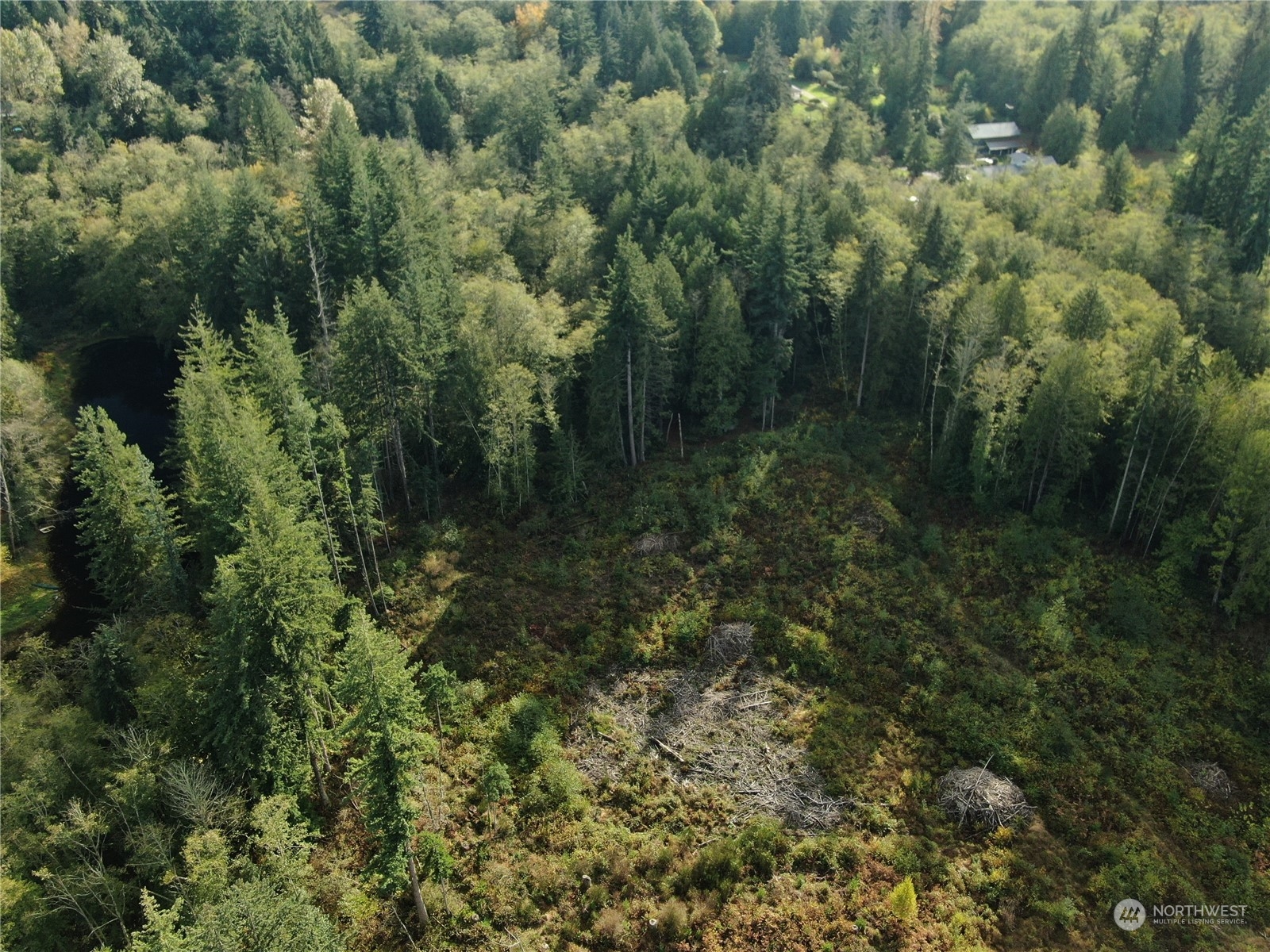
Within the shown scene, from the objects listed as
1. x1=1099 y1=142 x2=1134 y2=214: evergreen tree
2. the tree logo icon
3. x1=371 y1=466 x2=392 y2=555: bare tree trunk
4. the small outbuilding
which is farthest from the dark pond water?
the small outbuilding

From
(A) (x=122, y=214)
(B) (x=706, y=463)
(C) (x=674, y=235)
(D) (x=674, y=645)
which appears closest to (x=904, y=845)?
(D) (x=674, y=645)

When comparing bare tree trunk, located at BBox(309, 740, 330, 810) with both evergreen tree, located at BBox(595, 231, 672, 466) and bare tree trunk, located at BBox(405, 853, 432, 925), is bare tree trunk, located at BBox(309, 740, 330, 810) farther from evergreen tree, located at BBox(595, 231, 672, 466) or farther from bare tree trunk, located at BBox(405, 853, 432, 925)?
evergreen tree, located at BBox(595, 231, 672, 466)

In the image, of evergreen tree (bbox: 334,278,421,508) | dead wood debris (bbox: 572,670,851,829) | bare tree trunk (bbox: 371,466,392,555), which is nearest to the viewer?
dead wood debris (bbox: 572,670,851,829)

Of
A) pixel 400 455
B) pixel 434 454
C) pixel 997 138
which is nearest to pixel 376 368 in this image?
pixel 400 455

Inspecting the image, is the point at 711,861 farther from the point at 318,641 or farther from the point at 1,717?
the point at 1,717

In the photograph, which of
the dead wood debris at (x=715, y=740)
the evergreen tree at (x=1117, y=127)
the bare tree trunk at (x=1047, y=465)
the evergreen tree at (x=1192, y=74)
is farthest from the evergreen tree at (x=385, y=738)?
the evergreen tree at (x=1192, y=74)

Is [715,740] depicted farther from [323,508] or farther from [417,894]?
[323,508]
